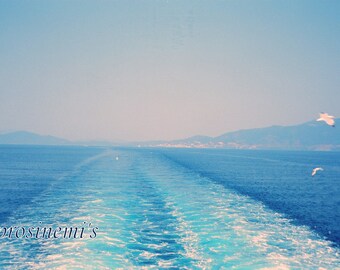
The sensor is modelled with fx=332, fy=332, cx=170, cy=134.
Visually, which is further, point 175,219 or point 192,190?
point 192,190

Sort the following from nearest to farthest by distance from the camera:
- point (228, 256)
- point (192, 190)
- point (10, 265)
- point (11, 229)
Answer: point (10, 265), point (228, 256), point (11, 229), point (192, 190)

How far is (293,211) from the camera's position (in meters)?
32.8

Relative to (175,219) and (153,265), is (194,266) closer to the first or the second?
(153,265)

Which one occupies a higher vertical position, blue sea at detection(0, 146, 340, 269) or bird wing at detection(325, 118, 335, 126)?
bird wing at detection(325, 118, 335, 126)

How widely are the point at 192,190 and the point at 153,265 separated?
25892mm

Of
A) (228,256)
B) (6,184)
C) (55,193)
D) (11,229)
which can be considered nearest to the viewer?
(228,256)

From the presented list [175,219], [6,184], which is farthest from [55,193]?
[175,219]

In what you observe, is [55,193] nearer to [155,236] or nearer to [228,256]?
[155,236]

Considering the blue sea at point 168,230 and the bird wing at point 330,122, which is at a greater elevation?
the bird wing at point 330,122

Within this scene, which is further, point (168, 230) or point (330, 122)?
point (168, 230)

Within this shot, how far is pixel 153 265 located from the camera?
15680 mm

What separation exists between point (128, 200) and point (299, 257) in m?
18.9

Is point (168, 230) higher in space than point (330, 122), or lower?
lower

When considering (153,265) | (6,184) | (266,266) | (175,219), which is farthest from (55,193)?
(266,266)
